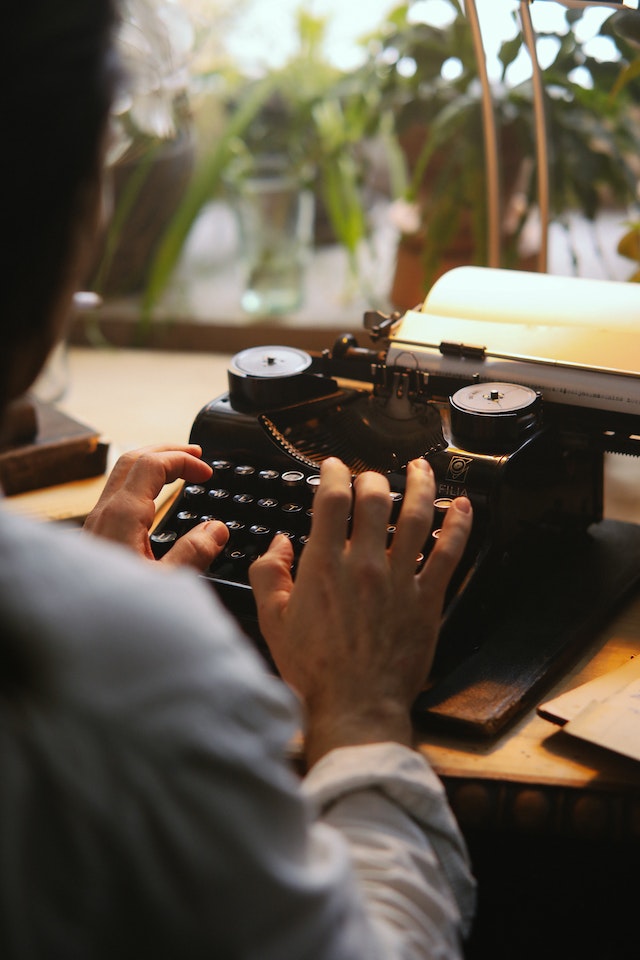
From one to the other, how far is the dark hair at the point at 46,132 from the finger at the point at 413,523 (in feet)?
1.40

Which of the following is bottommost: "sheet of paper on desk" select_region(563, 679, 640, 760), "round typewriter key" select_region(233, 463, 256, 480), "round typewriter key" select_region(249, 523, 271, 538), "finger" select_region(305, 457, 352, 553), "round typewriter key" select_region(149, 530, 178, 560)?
"sheet of paper on desk" select_region(563, 679, 640, 760)

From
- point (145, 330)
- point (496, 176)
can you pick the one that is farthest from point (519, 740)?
point (145, 330)

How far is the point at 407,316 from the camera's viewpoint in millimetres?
1388

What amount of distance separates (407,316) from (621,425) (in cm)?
34

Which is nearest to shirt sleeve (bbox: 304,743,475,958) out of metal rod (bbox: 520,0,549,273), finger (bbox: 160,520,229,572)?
finger (bbox: 160,520,229,572)

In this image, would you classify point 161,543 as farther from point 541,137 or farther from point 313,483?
point 541,137

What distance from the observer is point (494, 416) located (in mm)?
1140

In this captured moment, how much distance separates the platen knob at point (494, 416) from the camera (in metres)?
1.14

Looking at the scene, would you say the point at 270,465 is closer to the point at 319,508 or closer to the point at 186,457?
the point at 186,457

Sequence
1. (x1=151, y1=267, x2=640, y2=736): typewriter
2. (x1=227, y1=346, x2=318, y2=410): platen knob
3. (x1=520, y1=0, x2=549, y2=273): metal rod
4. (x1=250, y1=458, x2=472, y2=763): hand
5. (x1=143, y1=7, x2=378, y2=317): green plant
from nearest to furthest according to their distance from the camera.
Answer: (x1=250, y1=458, x2=472, y2=763): hand → (x1=151, y1=267, x2=640, y2=736): typewriter → (x1=227, y1=346, x2=318, y2=410): platen knob → (x1=520, y1=0, x2=549, y2=273): metal rod → (x1=143, y1=7, x2=378, y2=317): green plant

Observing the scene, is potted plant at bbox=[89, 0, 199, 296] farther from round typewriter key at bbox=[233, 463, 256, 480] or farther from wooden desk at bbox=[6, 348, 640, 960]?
round typewriter key at bbox=[233, 463, 256, 480]

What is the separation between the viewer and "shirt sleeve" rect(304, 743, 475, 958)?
0.70m

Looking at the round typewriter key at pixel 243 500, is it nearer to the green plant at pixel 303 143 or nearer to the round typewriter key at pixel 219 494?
the round typewriter key at pixel 219 494

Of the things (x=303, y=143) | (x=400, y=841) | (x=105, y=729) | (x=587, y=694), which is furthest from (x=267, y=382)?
(x=303, y=143)
